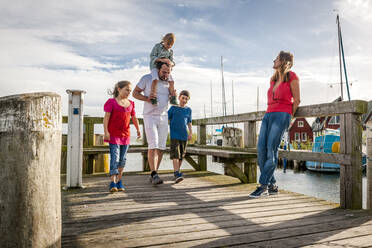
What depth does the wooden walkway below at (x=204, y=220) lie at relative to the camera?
2158 millimetres

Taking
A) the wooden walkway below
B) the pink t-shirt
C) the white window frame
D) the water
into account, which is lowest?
the water

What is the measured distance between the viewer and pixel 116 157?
4.06m

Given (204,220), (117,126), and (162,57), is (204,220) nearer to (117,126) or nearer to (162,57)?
(117,126)

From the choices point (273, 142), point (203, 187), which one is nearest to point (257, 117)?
point (273, 142)

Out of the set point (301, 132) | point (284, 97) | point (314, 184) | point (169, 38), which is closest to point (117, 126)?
point (169, 38)

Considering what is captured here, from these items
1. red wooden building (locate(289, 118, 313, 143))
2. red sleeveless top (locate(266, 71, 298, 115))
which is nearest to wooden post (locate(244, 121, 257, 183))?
red sleeveless top (locate(266, 71, 298, 115))

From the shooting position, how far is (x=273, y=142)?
3617 millimetres

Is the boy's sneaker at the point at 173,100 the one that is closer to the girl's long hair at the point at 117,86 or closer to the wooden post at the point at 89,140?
the girl's long hair at the point at 117,86

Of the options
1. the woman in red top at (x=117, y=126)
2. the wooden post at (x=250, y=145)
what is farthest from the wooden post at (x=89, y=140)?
the wooden post at (x=250, y=145)

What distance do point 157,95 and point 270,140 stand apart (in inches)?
68.2

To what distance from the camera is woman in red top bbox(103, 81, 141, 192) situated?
4.00 metres

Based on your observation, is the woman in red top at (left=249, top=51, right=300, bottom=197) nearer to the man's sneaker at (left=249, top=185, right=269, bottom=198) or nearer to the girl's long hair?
the man's sneaker at (left=249, top=185, right=269, bottom=198)

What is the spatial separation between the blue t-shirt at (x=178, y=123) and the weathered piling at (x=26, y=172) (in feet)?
10.8

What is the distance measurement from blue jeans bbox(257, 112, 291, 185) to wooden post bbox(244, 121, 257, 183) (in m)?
0.94
